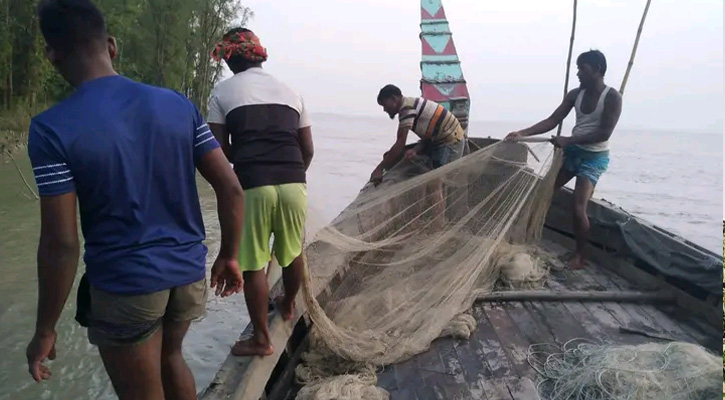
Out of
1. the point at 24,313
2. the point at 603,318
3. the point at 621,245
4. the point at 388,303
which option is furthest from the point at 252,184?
the point at 24,313

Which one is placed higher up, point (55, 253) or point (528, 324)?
point (55, 253)

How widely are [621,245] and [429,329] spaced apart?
2.07 meters

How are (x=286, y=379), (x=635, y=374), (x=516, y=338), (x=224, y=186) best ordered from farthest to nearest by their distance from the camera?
(x=516, y=338) < (x=286, y=379) < (x=635, y=374) < (x=224, y=186)

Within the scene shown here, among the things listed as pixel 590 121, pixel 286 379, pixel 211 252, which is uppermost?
pixel 590 121

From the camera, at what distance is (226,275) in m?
1.86

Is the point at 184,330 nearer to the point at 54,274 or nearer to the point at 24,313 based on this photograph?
the point at 54,274

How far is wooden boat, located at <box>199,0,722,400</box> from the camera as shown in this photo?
2414mm

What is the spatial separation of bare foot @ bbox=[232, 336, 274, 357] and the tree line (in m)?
15.7

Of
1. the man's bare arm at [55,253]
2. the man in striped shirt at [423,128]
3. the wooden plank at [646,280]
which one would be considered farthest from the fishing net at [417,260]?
the man's bare arm at [55,253]

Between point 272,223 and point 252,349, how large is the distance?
57 centimetres

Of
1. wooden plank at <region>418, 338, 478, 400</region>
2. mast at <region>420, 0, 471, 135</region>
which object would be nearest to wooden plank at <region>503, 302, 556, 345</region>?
wooden plank at <region>418, 338, 478, 400</region>

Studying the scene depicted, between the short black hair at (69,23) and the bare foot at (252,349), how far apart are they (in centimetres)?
140

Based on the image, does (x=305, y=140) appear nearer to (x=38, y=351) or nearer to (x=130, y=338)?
(x=130, y=338)

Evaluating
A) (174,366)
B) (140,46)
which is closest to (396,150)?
(174,366)
